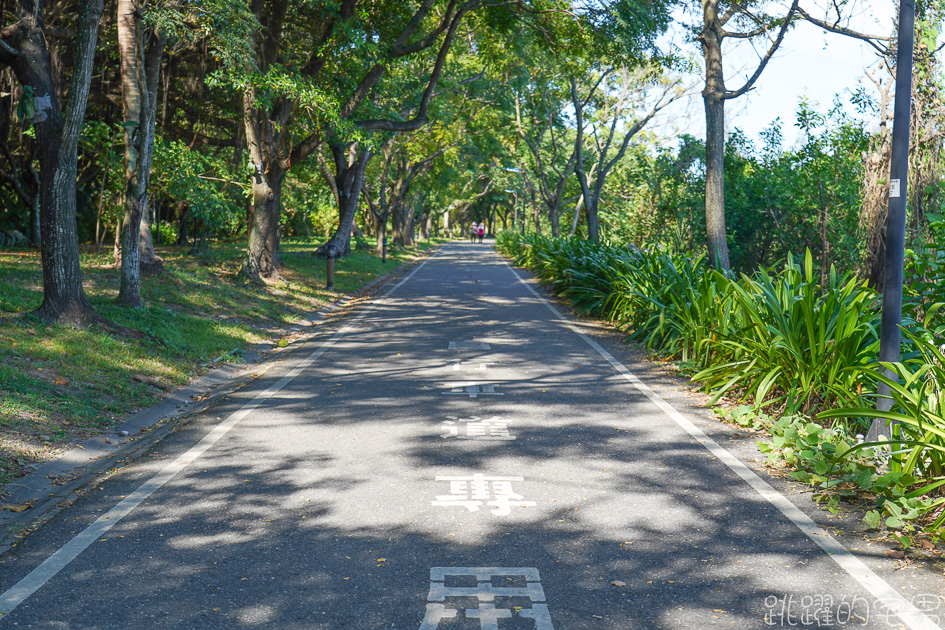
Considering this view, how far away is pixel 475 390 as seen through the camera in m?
8.99

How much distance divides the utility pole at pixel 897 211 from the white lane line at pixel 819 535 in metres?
1.09

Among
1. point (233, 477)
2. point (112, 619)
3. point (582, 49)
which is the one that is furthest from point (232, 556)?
point (582, 49)

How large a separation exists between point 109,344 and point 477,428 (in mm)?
4942

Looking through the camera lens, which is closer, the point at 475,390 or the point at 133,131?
the point at 475,390

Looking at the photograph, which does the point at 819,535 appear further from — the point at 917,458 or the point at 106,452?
the point at 106,452

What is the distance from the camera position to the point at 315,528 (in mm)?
4797

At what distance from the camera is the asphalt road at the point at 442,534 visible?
12.4 feet

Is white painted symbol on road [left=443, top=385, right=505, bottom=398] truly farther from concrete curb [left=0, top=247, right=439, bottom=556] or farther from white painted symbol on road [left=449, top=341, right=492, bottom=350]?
white painted symbol on road [left=449, top=341, right=492, bottom=350]

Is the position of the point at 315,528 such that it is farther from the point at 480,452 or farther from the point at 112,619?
the point at 480,452

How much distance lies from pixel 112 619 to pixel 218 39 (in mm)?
12133

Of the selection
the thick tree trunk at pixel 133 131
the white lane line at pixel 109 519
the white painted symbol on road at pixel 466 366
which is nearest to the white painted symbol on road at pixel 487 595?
the white lane line at pixel 109 519

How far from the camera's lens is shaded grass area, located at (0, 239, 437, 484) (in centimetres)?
696

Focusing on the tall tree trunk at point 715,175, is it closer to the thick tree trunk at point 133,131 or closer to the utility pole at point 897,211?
the utility pole at point 897,211

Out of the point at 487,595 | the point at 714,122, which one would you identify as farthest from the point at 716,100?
the point at 487,595
